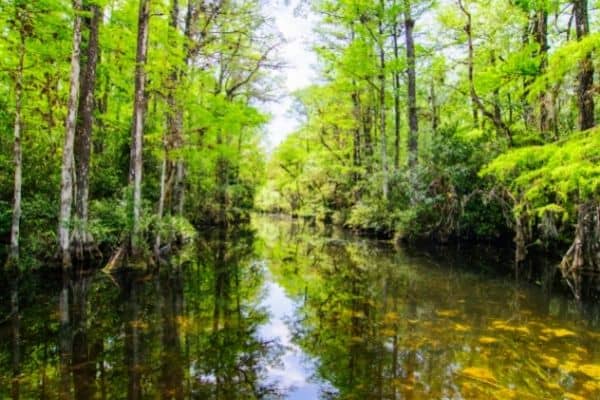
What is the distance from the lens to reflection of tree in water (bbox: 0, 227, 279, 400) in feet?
12.9

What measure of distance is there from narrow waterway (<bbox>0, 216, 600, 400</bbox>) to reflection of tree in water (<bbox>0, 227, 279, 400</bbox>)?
0.02 meters

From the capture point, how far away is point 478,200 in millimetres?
14727

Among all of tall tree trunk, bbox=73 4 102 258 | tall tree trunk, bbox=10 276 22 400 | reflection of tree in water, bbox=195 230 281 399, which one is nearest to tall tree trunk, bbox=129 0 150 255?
tall tree trunk, bbox=73 4 102 258

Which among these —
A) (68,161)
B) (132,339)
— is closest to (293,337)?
(132,339)

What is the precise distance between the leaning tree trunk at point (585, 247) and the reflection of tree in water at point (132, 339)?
7.74m

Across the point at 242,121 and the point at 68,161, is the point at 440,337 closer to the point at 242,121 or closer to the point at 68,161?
the point at 68,161

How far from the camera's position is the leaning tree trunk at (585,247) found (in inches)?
372

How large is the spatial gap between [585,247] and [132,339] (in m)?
10.3

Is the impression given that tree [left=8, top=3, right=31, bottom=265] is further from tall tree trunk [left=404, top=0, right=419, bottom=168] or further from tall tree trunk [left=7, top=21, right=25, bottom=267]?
tall tree trunk [left=404, top=0, right=419, bottom=168]

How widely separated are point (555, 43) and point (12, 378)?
719 inches

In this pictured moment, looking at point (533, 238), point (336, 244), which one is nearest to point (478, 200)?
point (533, 238)

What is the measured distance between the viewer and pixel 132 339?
205 inches

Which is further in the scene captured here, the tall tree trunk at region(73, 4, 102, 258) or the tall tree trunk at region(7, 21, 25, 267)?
the tall tree trunk at region(73, 4, 102, 258)

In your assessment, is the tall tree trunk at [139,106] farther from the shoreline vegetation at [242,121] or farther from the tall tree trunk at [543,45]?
the tall tree trunk at [543,45]
